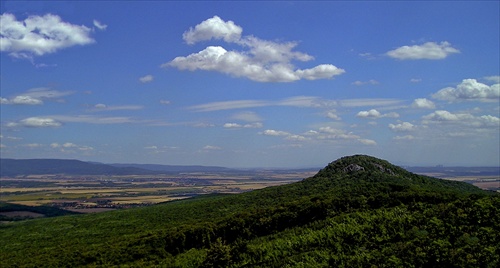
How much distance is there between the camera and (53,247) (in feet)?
218

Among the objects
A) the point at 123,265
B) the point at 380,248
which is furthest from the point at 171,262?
the point at 380,248

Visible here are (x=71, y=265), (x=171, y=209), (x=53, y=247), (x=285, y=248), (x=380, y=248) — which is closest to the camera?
(x=380, y=248)

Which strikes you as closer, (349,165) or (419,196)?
(419,196)

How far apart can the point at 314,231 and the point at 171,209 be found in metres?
48.1

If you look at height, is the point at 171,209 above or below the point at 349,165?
below

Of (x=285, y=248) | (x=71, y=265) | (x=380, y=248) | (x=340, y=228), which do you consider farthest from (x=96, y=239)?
(x=380, y=248)

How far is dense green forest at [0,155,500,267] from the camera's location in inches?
1406

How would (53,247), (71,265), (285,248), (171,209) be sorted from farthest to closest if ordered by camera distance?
(171,209) < (53,247) < (71,265) < (285,248)

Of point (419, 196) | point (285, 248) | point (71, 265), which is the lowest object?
point (71, 265)

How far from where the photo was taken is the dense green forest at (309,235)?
35719 millimetres

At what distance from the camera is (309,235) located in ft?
146

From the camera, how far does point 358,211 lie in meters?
49.9

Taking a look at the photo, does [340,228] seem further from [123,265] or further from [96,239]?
[96,239]

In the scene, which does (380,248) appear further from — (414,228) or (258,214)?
(258,214)
